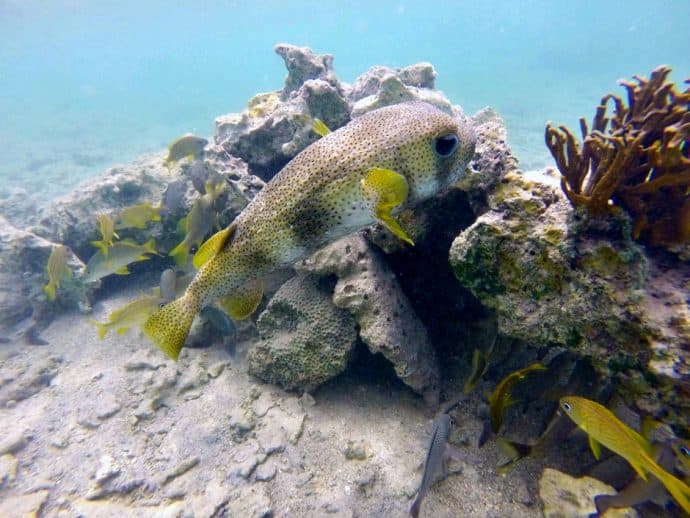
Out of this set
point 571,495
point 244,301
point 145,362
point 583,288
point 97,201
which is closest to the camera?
point 583,288

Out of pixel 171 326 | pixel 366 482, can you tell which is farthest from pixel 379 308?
pixel 171 326

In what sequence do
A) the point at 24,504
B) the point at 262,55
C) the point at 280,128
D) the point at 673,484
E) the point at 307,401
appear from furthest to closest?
the point at 262,55, the point at 280,128, the point at 307,401, the point at 24,504, the point at 673,484

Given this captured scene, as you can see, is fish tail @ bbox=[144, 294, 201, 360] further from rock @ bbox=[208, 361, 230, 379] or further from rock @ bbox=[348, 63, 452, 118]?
rock @ bbox=[348, 63, 452, 118]

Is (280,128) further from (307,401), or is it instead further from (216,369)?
(307,401)

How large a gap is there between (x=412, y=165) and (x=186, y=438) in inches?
138

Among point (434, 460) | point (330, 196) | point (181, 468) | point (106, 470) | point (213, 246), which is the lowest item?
point (106, 470)

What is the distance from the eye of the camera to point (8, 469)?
3395 mm

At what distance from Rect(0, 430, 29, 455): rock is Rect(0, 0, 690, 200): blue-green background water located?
19150 millimetres

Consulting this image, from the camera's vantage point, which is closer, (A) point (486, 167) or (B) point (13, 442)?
(A) point (486, 167)

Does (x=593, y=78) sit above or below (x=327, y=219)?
above

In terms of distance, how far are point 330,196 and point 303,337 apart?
1853mm

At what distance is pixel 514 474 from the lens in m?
2.83

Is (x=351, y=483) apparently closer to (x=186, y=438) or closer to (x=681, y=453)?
(x=186, y=438)

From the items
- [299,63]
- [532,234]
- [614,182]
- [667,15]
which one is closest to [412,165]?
[532,234]
